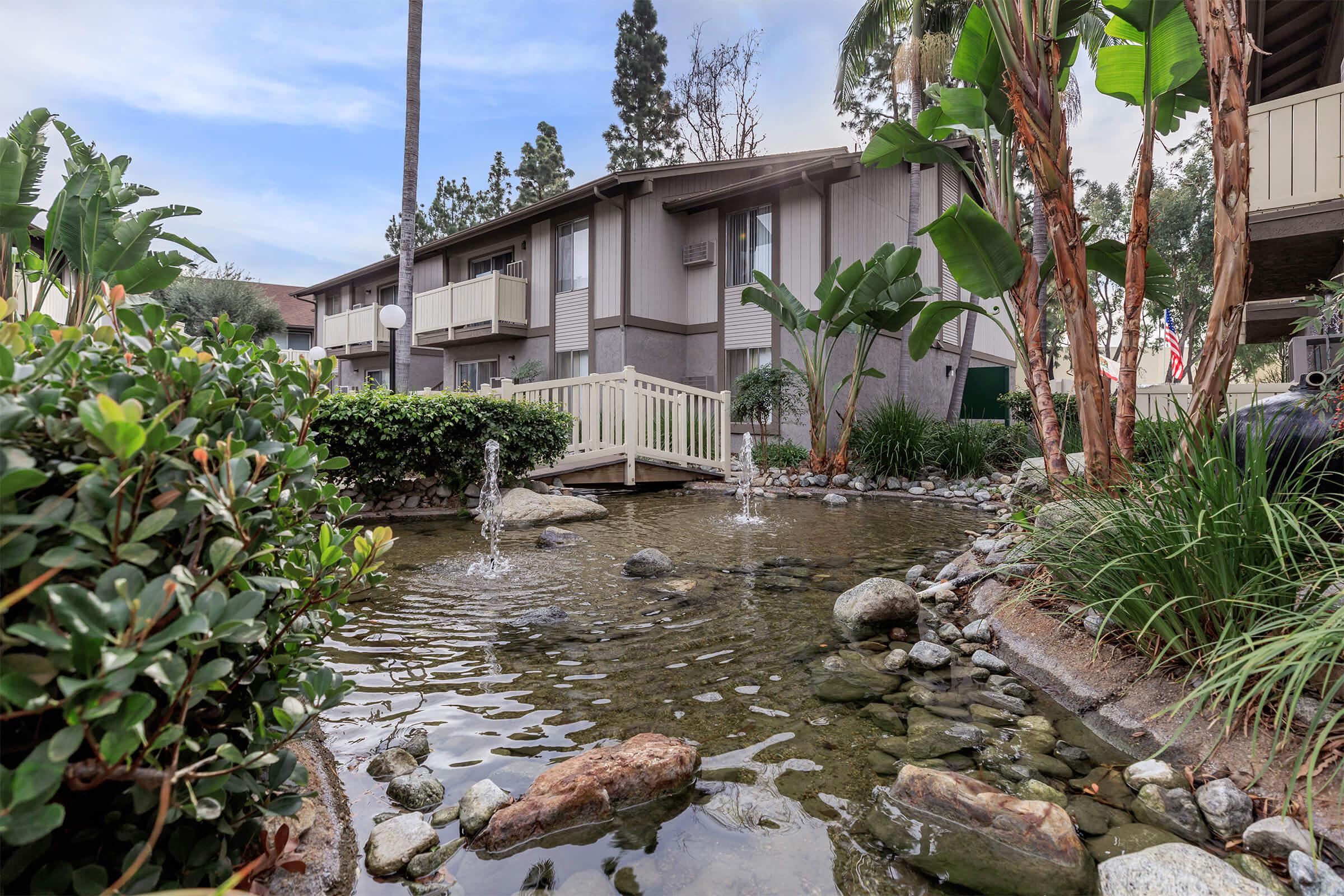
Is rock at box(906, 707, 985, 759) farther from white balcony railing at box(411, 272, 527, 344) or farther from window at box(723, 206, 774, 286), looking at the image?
white balcony railing at box(411, 272, 527, 344)

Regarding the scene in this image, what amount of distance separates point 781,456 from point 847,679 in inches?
397

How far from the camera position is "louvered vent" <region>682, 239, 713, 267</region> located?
15.8 meters

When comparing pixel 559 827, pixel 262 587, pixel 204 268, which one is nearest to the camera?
pixel 262 587

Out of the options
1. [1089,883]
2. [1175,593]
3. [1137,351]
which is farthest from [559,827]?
[1137,351]

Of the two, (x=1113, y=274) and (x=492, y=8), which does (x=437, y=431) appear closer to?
(x=1113, y=274)

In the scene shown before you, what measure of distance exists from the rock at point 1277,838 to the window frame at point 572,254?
1550 centimetres

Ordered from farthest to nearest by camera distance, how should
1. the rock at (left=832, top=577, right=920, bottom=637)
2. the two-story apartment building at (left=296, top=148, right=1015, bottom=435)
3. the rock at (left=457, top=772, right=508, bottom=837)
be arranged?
the two-story apartment building at (left=296, top=148, right=1015, bottom=435)
the rock at (left=832, top=577, right=920, bottom=637)
the rock at (left=457, top=772, right=508, bottom=837)

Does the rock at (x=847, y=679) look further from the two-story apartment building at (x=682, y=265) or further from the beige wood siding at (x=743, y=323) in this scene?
the beige wood siding at (x=743, y=323)

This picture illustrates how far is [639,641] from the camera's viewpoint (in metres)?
3.54

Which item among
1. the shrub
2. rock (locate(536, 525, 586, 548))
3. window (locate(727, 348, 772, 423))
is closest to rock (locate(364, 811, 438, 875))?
rock (locate(536, 525, 586, 548))

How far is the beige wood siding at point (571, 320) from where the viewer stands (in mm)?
16375

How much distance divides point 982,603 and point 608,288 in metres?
13.1

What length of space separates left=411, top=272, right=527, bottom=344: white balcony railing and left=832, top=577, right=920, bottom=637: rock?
1467cm

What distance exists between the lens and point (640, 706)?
274cm
